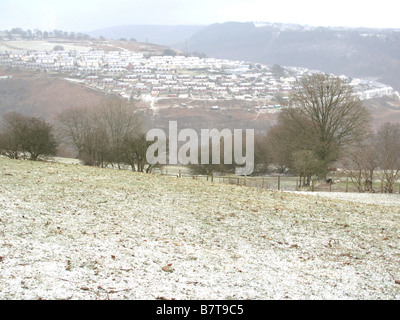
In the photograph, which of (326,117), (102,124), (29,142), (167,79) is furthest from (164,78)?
(29,142)

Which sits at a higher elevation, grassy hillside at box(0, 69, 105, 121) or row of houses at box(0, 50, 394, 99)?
row of houses at box(0, 50, 394, 99)

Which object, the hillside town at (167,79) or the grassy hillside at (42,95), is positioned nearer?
the grassy hillside at (42,95)

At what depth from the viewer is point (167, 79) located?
167 meters

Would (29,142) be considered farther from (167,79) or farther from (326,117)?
(167,79)

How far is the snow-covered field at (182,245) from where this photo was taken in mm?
7945

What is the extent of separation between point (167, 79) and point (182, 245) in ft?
525

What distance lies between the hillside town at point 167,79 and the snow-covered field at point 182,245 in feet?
350

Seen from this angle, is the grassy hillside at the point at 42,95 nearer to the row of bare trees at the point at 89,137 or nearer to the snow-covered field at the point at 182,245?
the row of bare trees at the point at 89,137

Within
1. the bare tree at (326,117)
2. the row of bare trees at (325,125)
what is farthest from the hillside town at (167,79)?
the bare tree at (326,117)

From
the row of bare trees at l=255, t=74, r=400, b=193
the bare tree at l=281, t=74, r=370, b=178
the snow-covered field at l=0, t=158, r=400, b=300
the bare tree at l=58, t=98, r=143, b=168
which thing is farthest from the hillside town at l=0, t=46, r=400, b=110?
the snow-covered field at l=0, t=158, r=400, b=300

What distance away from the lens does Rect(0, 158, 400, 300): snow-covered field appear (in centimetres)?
795

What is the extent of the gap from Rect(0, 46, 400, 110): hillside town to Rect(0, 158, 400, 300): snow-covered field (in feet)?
350

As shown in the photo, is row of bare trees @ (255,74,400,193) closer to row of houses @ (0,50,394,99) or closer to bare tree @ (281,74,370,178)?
bare tree @ (281,74,370,178)
